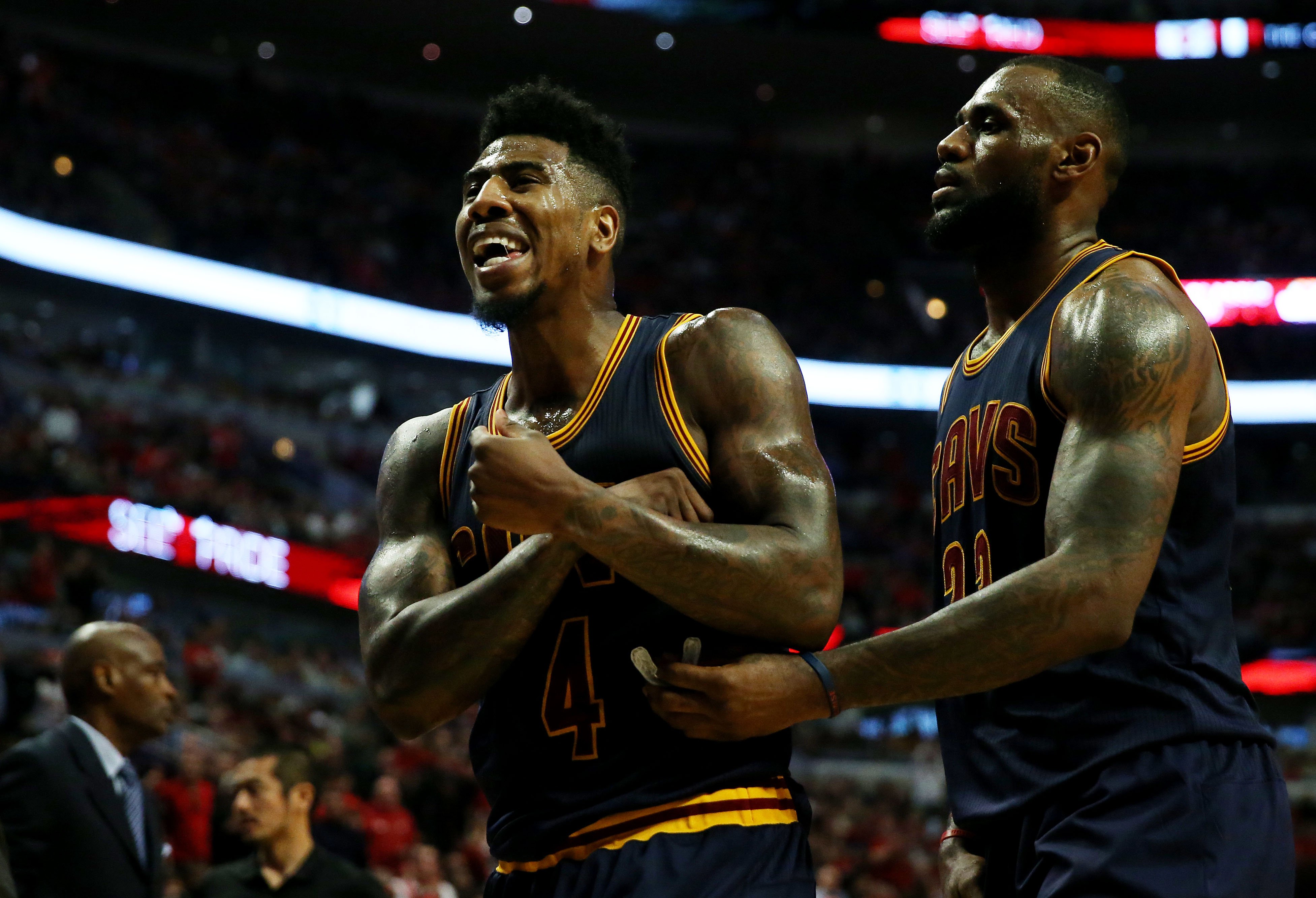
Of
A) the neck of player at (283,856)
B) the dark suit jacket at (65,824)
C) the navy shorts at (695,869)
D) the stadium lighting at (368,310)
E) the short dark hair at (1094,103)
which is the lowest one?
the neck of player at (283,856)

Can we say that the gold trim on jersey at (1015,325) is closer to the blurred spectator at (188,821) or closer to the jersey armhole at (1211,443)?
the jersey armhole at (1211,443)

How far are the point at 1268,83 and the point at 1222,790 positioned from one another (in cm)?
2746

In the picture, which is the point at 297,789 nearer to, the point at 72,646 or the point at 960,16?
the point at 72,646

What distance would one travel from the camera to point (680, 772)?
2.50m

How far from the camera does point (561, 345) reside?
9.45 feet

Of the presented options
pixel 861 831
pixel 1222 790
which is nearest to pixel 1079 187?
pixel 1222 790

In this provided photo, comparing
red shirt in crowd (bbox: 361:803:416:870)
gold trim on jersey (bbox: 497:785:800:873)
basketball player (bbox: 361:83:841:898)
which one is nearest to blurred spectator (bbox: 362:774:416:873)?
red shirt in crowd (bbox: 361:803:416:870)

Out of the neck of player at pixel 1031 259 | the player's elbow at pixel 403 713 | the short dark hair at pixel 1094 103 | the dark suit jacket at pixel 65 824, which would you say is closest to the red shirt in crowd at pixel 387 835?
the dark suit jacket at pixel 65 824

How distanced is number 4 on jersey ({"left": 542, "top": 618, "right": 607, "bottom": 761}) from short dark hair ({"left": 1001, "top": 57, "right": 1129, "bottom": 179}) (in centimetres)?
148

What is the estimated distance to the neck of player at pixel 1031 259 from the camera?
2.85m

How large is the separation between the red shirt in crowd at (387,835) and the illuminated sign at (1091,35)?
62.6ft

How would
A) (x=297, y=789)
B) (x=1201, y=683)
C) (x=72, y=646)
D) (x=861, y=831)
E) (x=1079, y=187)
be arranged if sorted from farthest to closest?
(x=861, y=831), (x=297, y=789), (x=72, y=646), (x=1079, y=187), (x=1201, y=683)

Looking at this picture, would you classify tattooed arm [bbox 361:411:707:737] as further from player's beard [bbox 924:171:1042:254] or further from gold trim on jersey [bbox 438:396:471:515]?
player's beard [bbox 924:171:1042:254]

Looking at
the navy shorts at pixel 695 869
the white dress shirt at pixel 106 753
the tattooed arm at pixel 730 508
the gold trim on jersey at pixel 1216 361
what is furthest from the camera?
the white dress shirt at pixel 106 753
